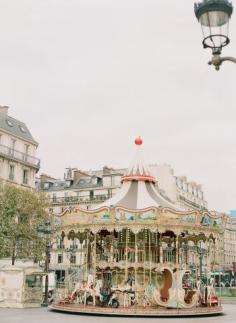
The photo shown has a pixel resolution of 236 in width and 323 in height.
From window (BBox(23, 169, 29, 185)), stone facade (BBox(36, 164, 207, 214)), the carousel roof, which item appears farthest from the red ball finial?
stone facade (BBox(36, 164, 207, 214))

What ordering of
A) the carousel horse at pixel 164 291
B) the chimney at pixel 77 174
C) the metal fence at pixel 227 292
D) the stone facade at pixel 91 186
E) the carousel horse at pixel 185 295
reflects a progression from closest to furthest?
the carousel horse at pixel 164 291 → the carousel horse at pixel 185 295 → the metal fence at pixel 227 292 → the stone facade at pixel 91 186 → the chimney at pixel 77 174

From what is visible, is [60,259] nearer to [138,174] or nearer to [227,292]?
[227,292]

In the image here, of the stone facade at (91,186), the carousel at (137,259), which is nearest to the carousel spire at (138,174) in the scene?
the carousel at (137,259)

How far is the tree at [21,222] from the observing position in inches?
1401

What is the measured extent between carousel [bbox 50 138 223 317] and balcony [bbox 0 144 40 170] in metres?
22.2

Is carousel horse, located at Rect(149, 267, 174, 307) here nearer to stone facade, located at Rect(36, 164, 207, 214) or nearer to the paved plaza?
the paved plaza

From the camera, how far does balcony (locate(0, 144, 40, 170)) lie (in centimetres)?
4448

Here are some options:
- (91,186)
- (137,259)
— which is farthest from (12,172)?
(137,259)

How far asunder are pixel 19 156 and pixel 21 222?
1065cm

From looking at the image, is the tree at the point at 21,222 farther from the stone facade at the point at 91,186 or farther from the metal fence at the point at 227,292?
the stone facade at the point at 91,186

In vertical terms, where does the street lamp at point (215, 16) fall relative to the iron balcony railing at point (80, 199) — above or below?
below

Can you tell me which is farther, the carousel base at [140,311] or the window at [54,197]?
the window at [54,197]

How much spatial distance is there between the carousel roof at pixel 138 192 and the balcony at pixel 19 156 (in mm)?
22705

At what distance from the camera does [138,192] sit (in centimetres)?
2316
